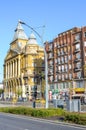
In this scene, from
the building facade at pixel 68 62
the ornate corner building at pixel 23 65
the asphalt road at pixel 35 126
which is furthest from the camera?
the ornate corner building at pixel 23 65

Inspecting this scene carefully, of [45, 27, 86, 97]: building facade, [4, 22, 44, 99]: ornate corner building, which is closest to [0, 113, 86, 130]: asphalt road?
[45, 27, 86, 97]: building facade

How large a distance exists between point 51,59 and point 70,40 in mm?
13697

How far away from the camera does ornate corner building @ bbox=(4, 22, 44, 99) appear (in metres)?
129

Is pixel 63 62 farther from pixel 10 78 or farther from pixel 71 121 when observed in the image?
pixel 71 121

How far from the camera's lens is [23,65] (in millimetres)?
136125

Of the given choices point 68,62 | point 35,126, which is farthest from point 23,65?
point 35,126

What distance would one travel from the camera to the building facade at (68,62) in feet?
305

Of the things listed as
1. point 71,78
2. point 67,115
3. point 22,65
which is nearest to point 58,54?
point 71,78

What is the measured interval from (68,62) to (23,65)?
1585 inches

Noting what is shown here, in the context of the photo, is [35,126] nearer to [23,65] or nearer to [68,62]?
[68,62]

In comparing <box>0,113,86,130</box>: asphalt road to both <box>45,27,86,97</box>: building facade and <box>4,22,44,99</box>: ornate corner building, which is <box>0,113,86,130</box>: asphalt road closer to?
<box>45,27,86,97</box>: building facade

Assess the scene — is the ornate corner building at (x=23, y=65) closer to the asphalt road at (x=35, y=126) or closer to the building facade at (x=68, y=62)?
the building facade at (x=68, y=62)

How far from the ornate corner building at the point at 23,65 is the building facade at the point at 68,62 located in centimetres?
1787

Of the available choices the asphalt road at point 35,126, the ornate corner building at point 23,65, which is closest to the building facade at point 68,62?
the ornate corner building at point 23,65
